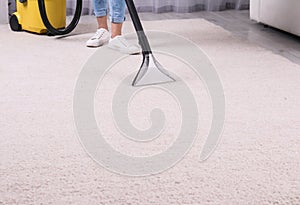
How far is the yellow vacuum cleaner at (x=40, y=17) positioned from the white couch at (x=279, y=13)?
1.05 metres

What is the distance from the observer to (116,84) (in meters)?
1.98

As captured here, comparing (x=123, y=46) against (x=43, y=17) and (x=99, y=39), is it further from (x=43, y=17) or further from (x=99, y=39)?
(x=43, y=17)

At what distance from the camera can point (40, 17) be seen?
295cm

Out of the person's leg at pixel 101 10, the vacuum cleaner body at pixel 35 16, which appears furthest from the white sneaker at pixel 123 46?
the vacuum cleaner body at pixel 35 16

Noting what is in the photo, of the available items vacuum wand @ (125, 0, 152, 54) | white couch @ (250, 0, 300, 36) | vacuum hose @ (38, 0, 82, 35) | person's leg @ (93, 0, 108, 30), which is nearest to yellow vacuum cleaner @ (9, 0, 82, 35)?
vacuum hose @ (38, 0, 82, 35)

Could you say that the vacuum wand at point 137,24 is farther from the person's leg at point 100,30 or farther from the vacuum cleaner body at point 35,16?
the vacuum cleaner body at point 35,16

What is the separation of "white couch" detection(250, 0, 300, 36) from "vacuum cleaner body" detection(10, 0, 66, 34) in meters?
1.14

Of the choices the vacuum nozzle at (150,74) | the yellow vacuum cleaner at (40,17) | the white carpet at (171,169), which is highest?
the yellow vacuum cleaner at (40,17)

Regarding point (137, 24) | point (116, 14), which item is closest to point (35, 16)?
point (116, 14)

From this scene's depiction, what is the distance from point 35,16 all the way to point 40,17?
5 centimetres

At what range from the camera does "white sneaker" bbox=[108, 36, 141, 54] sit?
2.46m

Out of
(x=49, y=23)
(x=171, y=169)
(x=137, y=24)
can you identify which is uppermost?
(x=137, y=24)

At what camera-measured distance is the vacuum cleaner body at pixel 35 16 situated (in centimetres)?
293

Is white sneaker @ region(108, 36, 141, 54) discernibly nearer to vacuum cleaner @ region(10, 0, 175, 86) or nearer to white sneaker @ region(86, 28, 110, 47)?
white sneaker @ region(86, 28, 110, 47)
